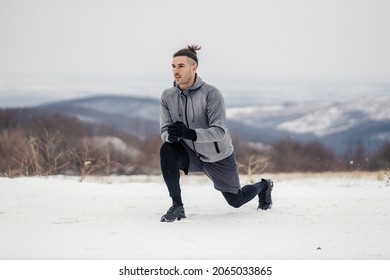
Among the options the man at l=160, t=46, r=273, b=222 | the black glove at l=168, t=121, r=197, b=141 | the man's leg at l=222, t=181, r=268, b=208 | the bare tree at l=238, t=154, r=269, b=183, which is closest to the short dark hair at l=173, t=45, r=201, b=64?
the man at l=160, t=46, r=273, b=222

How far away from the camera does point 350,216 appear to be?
3.42 metres

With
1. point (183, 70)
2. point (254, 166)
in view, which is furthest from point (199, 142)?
point (254, 166)

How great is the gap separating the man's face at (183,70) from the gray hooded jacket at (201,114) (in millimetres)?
46

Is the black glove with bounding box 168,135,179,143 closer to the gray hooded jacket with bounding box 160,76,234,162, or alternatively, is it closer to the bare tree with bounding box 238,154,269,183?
the gray hooded jacket with bounding box 160,76,234,162

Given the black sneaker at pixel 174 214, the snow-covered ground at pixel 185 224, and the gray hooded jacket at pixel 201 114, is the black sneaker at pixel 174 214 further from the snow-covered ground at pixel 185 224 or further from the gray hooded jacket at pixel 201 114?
the gray hooded jacket at pixel 201 114

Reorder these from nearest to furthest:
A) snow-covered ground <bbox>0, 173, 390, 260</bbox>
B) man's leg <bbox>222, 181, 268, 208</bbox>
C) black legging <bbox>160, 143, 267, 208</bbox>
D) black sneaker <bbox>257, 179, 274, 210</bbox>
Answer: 1. snow-covered ground <bbox>0, 173, 390, 260</bbox>
2. black legging <bbox>160, 143, 267, 208</bbox>
3. man's leg <bbox>222, 181, 268, 208</bbox>
4. black sneaker <bbox>257, 179, 274, 210</bbox>

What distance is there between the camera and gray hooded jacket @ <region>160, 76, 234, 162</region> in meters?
3.21

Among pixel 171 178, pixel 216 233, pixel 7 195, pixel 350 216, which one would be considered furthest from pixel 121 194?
pixel 350 216

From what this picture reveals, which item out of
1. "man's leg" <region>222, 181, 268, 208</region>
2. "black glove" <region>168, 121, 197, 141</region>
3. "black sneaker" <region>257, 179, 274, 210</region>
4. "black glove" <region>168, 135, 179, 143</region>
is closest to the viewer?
"black glove" <region>168, 121, 197, 141</region>

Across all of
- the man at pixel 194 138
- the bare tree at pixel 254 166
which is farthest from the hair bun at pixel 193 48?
the bare tree at pixel 254 166

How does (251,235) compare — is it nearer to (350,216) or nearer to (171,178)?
(171,178)

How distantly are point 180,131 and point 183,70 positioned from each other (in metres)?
0.42

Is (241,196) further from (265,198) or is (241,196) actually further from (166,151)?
(166,151)

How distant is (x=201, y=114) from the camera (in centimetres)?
328
